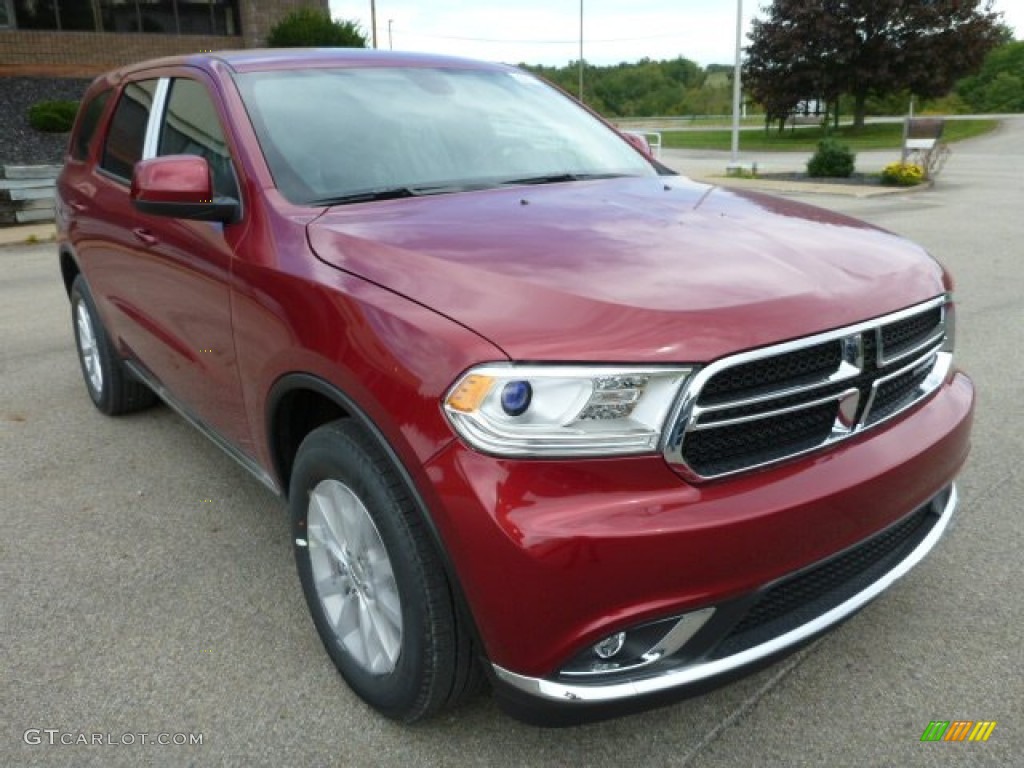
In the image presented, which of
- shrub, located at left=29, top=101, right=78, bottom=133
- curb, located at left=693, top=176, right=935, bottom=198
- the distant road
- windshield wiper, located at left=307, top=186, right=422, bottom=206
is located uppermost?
the distant road

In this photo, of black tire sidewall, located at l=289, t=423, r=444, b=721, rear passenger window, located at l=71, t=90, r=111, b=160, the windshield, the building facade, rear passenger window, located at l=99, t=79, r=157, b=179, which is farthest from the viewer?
the building facade

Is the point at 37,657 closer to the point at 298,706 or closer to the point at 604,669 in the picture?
Answer: the point at 298,706

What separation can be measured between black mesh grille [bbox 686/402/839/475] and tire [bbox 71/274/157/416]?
11.0 feet

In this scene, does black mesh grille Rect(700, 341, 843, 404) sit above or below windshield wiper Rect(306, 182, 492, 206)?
below

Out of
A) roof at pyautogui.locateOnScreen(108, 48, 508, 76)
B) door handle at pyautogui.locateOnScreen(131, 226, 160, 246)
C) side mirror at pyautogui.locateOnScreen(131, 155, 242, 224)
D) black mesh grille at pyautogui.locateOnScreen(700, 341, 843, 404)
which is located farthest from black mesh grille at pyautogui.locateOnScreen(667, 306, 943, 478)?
door handle at pyautogui.locateOnScreen(131, 226, 160, 246)

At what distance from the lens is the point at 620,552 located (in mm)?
1717

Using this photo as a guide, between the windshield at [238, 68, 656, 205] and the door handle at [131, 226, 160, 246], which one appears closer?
the windshield at [238, 68, 656, 205]

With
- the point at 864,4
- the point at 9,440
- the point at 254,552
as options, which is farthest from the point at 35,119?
the point at 864,4

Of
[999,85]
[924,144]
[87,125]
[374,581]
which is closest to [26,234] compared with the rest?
[87,125]

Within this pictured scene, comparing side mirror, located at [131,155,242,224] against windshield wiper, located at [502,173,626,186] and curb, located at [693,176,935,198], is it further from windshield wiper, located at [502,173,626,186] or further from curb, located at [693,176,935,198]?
curb, located at [693,176,935,198]

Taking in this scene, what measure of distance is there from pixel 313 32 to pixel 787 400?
22325mm

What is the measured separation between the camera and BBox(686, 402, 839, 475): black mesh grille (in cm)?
184

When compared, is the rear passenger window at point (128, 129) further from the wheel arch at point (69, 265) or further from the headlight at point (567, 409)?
the headlight at point (567, 409)

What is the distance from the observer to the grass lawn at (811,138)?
3294cm
